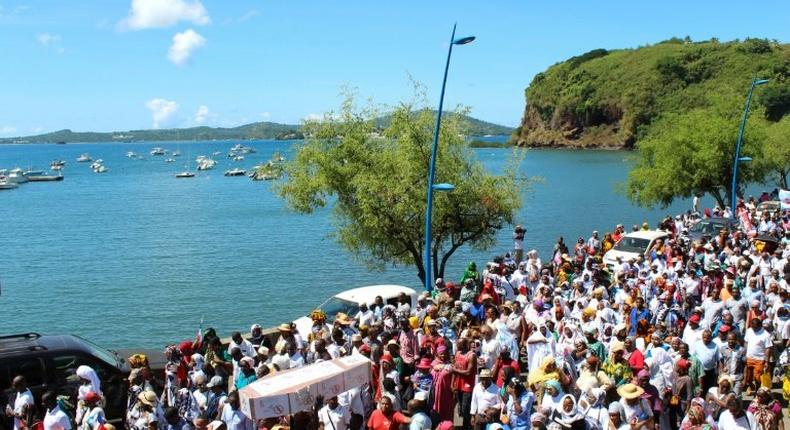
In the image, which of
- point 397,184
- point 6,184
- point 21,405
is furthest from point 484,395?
point 6,184

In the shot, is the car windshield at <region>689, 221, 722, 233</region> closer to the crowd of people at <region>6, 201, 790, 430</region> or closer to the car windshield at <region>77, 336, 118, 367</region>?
the crowd of people at <region>6, 201, 790, 430</region>

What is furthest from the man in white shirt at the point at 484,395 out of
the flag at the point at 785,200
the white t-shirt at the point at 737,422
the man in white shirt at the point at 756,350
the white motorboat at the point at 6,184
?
the white motorboat at the point at 6,184

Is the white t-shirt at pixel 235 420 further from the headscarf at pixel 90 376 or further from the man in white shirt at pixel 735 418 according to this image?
the man in white shirt at pixel 735 418

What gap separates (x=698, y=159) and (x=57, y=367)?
1475 inches

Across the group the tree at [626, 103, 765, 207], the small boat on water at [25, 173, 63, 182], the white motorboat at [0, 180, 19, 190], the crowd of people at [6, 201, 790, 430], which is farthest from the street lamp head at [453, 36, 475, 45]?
the small boat on water at [25, 173, 63, 182]

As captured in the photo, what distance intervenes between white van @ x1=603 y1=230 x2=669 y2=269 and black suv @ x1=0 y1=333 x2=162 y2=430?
49.2 feet

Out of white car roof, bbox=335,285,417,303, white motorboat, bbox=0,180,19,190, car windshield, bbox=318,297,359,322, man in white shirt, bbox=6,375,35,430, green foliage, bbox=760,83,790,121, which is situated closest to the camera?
man in white shirt, bbox=6,375,35,430

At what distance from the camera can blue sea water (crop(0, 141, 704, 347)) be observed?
3008 centimetres

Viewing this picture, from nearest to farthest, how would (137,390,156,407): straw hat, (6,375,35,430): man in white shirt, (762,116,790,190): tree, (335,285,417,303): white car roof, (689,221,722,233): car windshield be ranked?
(137,390,156,407): straw hat < (6,375,35,430): man in white shirt < (335,285,417,303): white car roof < (689,221,722,233): car windshield < (762,116,790,190): tree

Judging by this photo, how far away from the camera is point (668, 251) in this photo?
20047mm

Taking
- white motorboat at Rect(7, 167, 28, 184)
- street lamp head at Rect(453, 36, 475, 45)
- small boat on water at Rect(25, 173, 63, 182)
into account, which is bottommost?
small boat on water at Rect(25, 173, 63, 182)

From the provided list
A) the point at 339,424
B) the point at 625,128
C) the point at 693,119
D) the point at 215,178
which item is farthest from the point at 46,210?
the point at 625,128

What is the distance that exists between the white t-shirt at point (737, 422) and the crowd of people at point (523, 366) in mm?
11

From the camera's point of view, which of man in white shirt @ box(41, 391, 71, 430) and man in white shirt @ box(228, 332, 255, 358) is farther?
man in white shirt @ box(228, 332, 255, 358)
